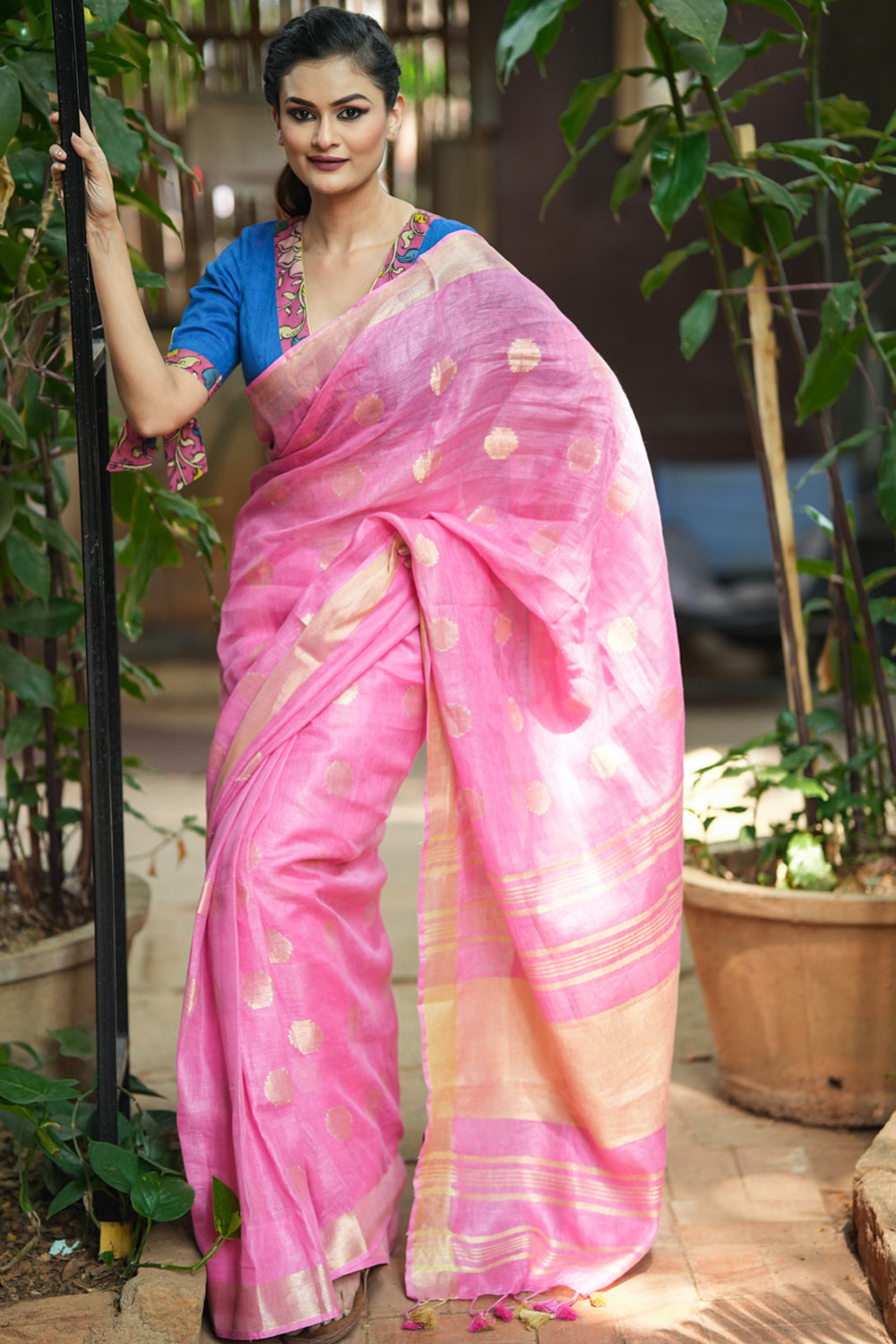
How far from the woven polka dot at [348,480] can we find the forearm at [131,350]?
0.68 feet

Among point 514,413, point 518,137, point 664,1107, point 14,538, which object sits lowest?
point 664,1107

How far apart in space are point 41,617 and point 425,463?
2.19 ft

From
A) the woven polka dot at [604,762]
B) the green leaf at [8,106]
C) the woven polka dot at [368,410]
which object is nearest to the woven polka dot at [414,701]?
the woven polka dot at [604,762]

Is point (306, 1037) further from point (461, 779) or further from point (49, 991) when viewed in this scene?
point (49, 991)

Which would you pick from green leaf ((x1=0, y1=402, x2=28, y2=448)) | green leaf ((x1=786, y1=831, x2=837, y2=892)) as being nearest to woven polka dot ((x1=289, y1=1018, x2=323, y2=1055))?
green leaf ((x1=0, y1=402, x2=28, y2=448))

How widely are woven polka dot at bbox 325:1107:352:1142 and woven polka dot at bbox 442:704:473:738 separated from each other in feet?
1.57

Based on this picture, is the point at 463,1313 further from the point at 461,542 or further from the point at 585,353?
the point at 585,353

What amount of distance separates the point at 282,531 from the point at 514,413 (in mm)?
328

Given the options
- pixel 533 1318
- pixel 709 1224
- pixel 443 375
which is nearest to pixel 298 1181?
pixel 533 1318

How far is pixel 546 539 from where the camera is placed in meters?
1.81

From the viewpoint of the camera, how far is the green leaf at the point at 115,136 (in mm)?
1770

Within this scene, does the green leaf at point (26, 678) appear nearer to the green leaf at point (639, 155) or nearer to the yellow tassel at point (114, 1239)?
the yellow tassel at point (114, 1239)

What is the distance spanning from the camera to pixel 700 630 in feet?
21.6

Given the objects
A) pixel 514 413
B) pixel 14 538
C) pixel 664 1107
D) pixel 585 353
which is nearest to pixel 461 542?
pixel 514 413
